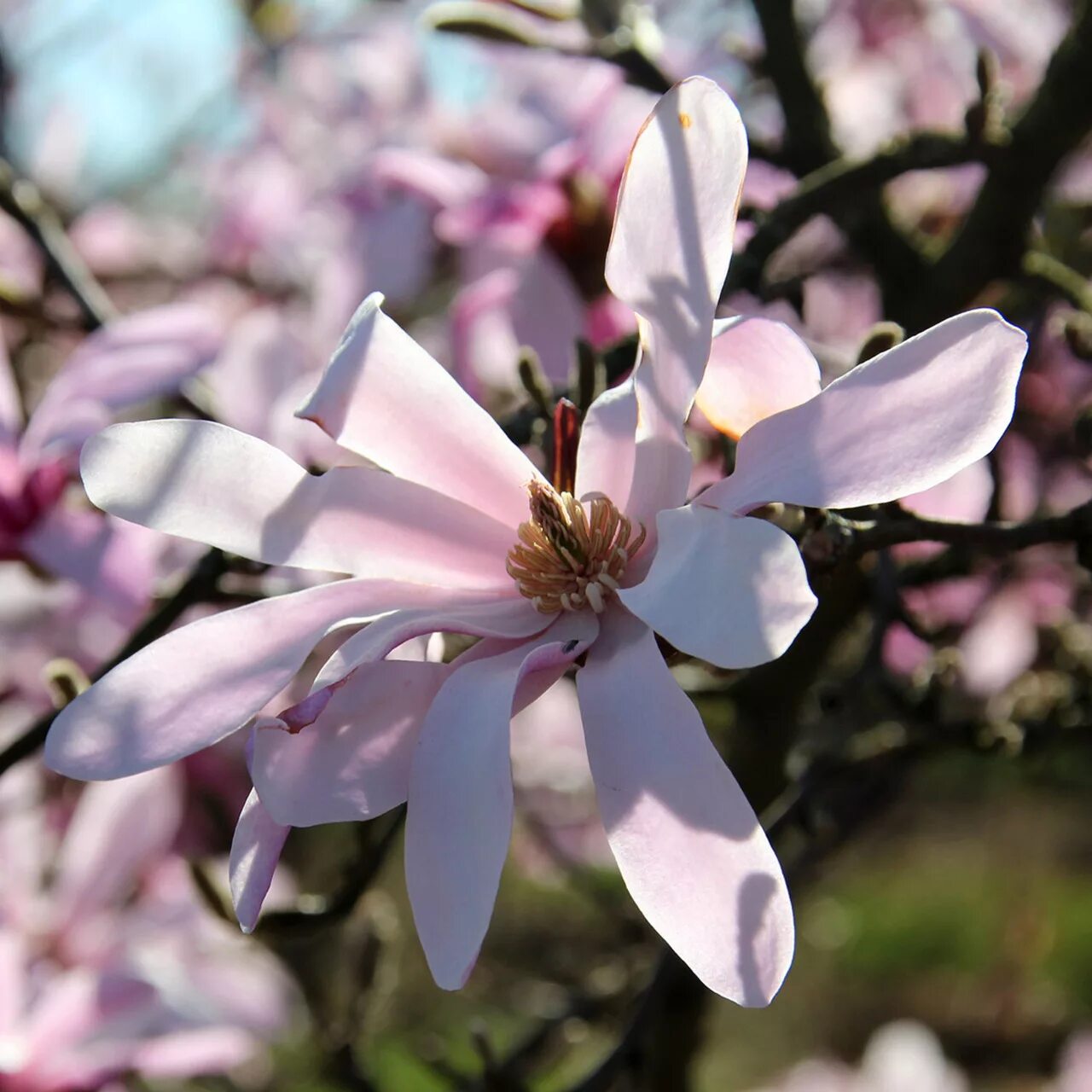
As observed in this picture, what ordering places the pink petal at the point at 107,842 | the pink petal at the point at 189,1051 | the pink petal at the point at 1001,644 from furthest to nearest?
the pink petal at the point at 1001,644 < the pink petal at the point at 107,842 < the pink petal at the point at 189,1051

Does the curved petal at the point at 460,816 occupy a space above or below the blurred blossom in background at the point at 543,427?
above

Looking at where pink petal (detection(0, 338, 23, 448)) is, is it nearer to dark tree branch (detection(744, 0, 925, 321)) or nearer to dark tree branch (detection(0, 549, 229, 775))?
dark tree branch (detection(0, 549, 229, 775))

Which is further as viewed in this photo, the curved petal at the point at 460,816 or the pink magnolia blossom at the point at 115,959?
the pink magnolia blossom at the point at 115,959

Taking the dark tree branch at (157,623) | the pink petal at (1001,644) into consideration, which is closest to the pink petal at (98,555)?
the dark tree branch at (157,623)

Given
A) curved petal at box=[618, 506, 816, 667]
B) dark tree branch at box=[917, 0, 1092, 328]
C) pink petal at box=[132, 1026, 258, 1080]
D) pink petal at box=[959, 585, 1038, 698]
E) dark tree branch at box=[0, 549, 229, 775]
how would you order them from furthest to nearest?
pink petal at box=[959, 585, 1038, 698]
pink petal at box=[132, 1026, 258, 1080]
dark tree branch at box=[917, 0, 1092, 328]
dark tree branch at box=[0, 549, 229, 775]
curved petal at box=[618, 506, 816, 667]

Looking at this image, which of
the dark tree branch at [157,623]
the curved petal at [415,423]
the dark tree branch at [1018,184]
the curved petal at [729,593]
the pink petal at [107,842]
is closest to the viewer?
the curved petal at [729,593]

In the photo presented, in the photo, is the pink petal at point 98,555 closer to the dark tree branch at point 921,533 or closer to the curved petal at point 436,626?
the curved petal at point 436,626

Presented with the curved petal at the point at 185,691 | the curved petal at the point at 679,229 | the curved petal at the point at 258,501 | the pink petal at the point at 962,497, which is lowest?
the pink petal at the point at 962,497

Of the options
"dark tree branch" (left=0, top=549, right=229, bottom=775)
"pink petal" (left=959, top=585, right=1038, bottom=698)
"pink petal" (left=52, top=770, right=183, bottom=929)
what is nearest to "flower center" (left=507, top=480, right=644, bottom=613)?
"dark tree branch" (left=0, top=549, right=229, bottom=775)
